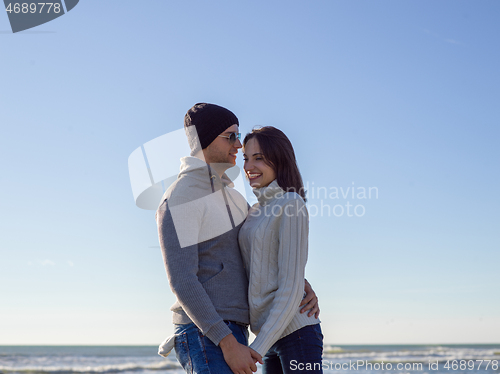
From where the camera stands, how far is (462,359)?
58.8 feet

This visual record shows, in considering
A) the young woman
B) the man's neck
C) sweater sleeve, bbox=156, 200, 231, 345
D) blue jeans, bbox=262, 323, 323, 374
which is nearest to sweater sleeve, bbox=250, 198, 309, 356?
the young woman

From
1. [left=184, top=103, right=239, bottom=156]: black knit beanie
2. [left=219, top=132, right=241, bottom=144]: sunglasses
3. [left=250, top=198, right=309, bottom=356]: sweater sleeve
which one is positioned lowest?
[left=250, top=198, right=309, bottom=356]: sweater sleeve

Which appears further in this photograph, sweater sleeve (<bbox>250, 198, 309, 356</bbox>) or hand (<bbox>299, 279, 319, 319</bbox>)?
hand (<bbox>299, 279, 319, 319</bbox>)

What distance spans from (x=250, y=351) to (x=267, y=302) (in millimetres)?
297

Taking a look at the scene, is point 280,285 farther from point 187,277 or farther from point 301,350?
point 187,277

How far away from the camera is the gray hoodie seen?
2320 millimetres

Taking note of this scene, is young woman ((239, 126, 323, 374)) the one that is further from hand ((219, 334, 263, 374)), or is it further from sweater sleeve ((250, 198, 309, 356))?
hand ((219, 334, 263, 374))

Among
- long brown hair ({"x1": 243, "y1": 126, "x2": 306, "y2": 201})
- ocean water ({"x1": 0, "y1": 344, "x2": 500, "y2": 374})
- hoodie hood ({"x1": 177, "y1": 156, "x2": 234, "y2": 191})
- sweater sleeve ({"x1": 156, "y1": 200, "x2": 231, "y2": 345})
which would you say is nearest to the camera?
sweater sleeve ({"x1": 156, "y1": 200, "x2": 231, "y2": 345})

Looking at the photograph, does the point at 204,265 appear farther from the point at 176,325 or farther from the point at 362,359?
the point at 362,359

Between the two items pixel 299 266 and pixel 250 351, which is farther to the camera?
pixel 299 266

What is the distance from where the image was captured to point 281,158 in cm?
298

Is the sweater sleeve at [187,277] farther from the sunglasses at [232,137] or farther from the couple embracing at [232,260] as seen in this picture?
the sunglasses at [232,137]

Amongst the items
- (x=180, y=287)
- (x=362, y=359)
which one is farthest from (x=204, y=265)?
Result: (x=362, y=359)

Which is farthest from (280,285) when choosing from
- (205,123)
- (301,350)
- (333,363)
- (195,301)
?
(333,363)
